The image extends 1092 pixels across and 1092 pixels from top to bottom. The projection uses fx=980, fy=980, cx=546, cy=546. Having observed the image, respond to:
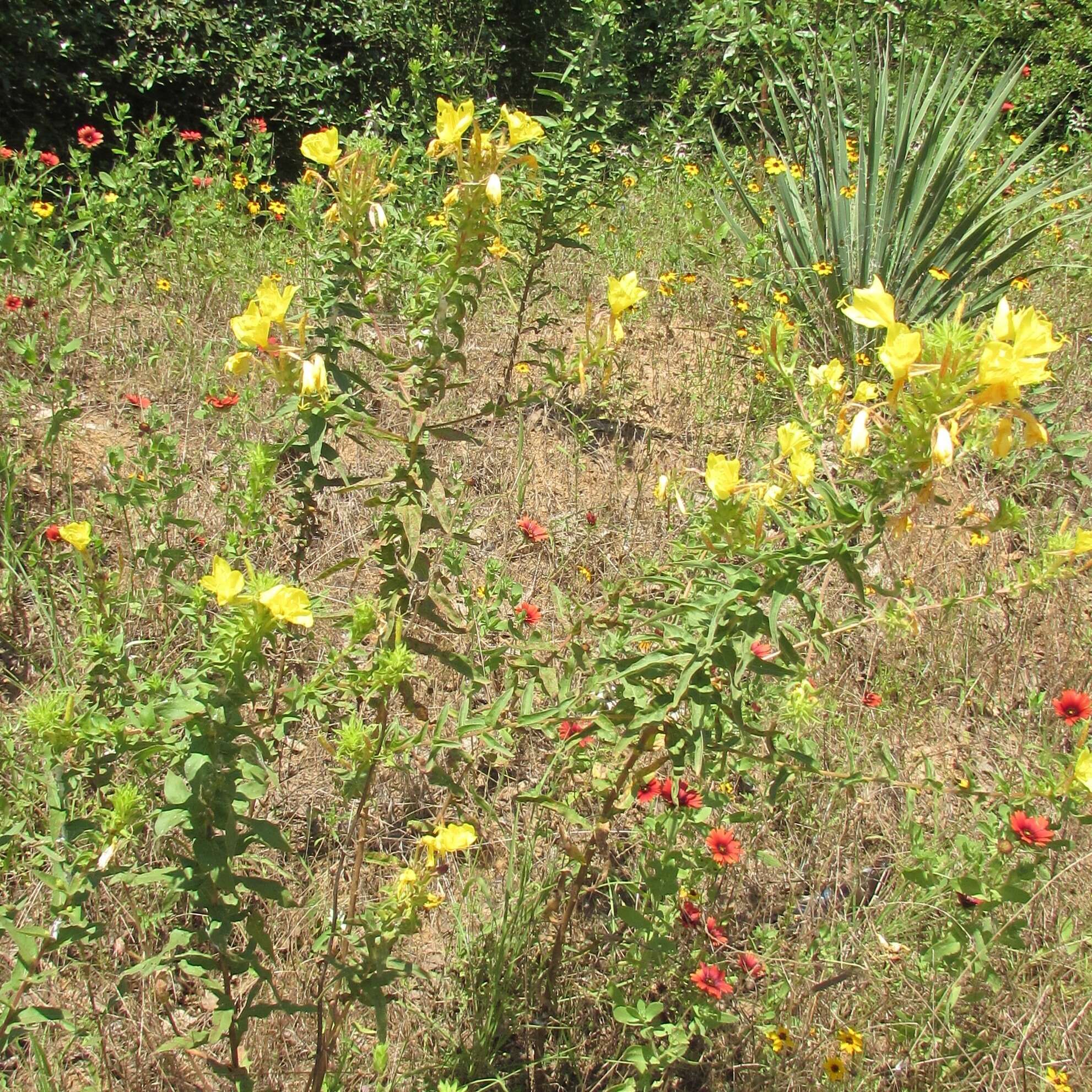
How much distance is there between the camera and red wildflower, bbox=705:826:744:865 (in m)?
1.69

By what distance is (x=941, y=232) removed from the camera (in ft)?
14.0

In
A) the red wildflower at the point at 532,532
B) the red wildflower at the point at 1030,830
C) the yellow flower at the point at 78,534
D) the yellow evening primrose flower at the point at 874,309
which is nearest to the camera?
the yellow evening primrose flower at the point at 874,309

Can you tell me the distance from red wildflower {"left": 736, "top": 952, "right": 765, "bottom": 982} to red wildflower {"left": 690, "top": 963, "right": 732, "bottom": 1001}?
9 centimetres

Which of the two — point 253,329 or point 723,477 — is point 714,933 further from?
point 253,329

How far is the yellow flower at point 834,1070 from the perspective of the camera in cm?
160

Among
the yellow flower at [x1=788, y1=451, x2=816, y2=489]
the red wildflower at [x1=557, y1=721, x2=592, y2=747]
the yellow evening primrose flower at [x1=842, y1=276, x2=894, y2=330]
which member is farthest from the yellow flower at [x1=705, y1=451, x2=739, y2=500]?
the red wildflower at [x1=557, y1=721, x2=592, y2=747]

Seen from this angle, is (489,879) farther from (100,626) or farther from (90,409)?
(90,409)

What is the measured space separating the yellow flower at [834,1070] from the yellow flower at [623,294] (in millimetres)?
1254

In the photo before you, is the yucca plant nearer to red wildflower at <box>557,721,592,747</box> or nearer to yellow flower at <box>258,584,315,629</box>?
red wildflower at <box>557,721,592,747</box>

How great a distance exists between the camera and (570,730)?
1.64 metres

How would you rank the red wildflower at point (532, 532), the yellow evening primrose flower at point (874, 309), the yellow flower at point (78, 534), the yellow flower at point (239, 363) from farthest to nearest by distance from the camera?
the red wildflower at point (532, 532), the yellow flower at point (78, 534), the yellow flower at point (239, 363), the yellow evening primrose flower at point (874, 309)

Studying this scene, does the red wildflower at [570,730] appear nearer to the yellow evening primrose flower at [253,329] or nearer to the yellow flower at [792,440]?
the yellow flower at [792,440]

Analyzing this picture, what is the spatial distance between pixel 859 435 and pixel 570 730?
711mm

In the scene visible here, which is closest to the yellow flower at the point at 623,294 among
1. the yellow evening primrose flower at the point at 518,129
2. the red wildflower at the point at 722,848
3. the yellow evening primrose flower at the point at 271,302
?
the yellow evening primrose flower at the point at 518,129
